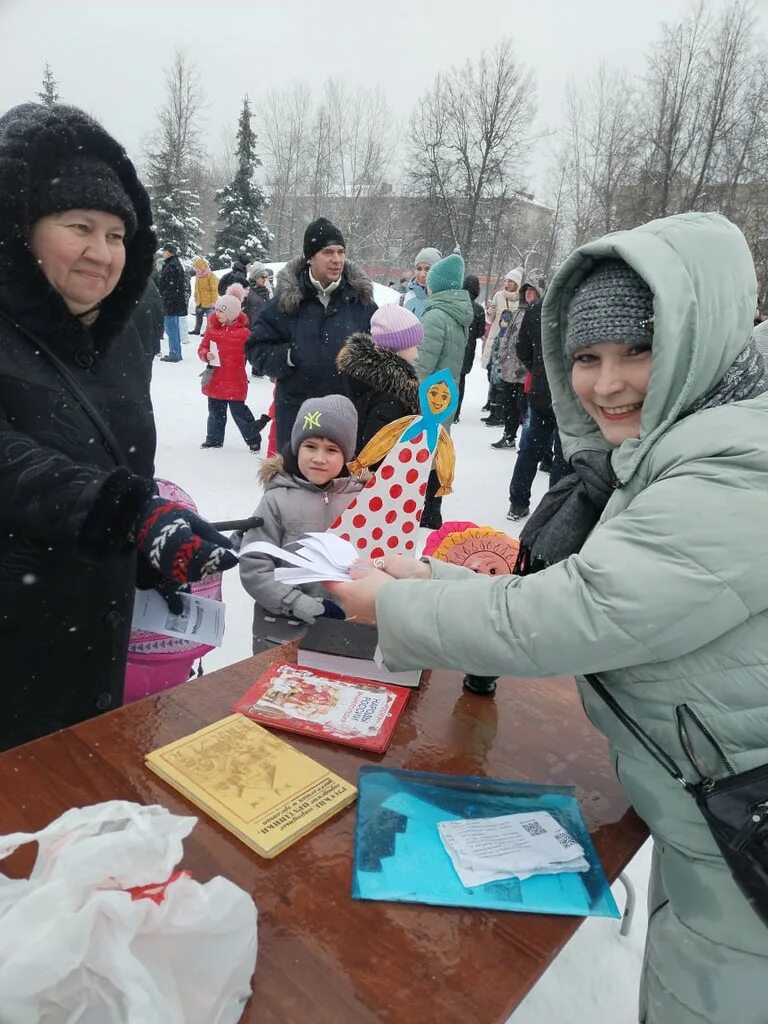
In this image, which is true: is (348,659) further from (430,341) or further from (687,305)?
(430,341)

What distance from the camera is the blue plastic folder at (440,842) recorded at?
0.99 metres

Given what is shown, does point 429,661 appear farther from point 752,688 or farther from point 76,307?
point 76,307

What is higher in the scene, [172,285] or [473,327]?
[172,285]

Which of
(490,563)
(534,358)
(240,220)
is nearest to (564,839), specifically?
(490,563)

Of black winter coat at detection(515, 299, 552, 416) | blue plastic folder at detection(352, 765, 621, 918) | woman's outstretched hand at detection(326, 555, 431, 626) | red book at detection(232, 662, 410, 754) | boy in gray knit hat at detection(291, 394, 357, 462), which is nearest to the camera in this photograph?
blue plastic folder at detection(352, 765, 621, 918)

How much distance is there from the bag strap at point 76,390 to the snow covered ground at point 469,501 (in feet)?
4.03

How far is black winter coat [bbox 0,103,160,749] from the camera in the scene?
128 centimetres

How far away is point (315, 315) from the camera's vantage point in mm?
4418

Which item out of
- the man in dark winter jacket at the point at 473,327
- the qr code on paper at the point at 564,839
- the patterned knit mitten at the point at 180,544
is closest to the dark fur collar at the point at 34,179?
the patterned knit mitten at the point at 180,544

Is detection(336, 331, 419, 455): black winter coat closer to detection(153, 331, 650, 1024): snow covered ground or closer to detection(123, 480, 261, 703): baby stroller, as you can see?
detection(153, 331, 650, 1024): snow covered ground

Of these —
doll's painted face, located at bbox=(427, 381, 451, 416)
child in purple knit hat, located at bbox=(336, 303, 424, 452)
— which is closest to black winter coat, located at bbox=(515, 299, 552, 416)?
child in purple knit hat, located at bbox=(336, 303, 424, 452)

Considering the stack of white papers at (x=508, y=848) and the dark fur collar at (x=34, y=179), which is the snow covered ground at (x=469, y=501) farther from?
the dark fur collar at (x=34, y=179)

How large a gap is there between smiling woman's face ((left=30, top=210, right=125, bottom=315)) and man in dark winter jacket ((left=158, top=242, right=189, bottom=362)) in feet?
38.3

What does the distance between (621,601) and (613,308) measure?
0.51m
